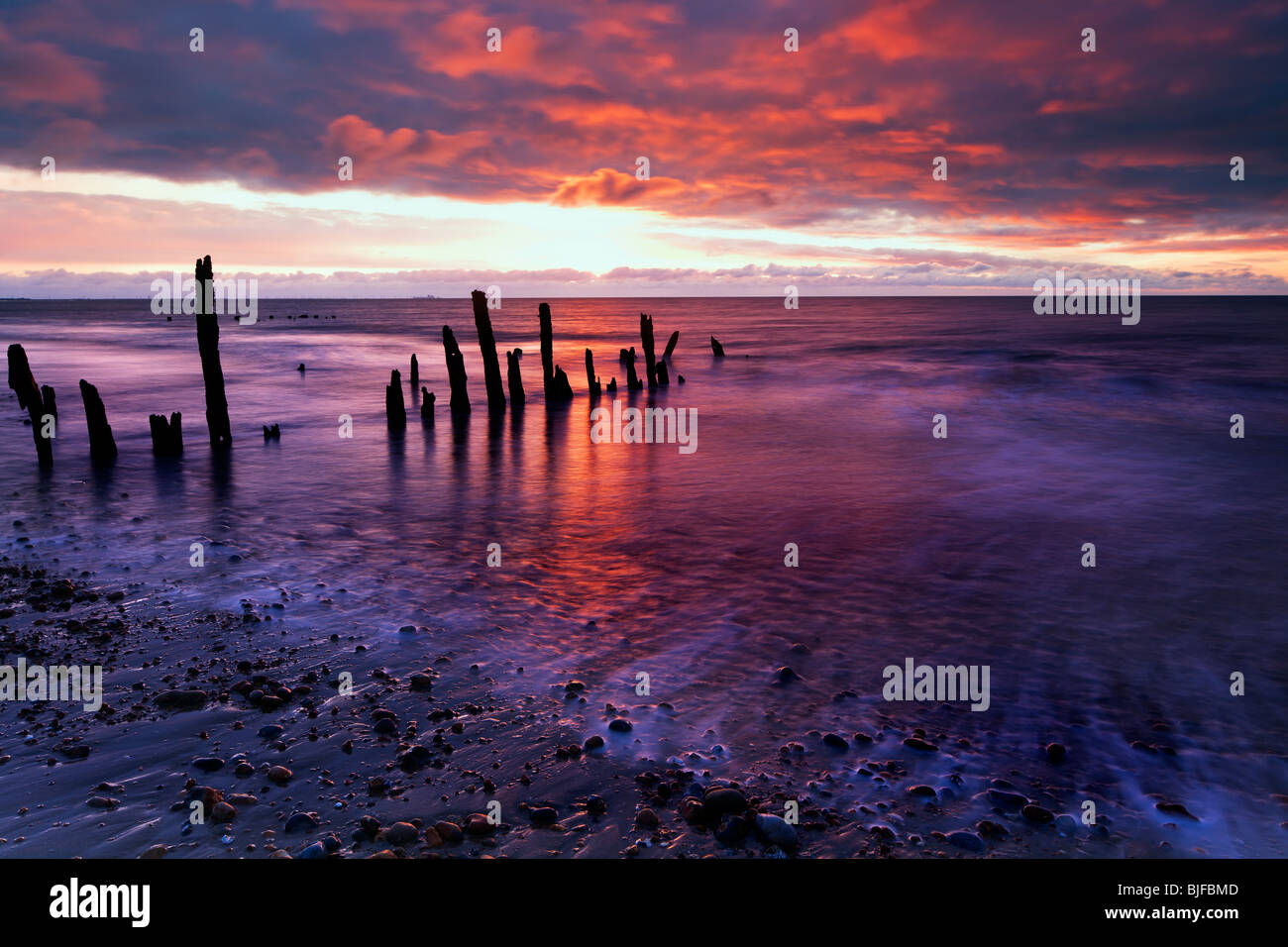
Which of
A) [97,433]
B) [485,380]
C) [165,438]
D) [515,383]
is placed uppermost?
[485,380]

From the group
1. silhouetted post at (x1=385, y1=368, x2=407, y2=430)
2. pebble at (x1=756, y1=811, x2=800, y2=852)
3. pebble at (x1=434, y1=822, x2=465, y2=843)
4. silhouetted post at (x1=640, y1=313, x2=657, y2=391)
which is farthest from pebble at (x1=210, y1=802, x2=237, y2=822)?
silhouetted post at (x1=640, y1=313, x2=657, y2=391)

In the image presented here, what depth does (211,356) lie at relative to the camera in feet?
58.6

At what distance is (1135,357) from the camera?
47.9 m

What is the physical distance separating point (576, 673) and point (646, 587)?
296cm

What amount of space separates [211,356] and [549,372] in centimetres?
1391

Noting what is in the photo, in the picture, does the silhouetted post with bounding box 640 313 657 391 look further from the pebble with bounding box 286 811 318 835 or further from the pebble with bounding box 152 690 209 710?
the pebble with bounding box 286 811 318 835

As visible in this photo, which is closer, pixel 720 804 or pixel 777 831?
pixel 777 831

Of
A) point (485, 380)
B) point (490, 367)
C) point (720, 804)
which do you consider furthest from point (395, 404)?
point (720, 804)

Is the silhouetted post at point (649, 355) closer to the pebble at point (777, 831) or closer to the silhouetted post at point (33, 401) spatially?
the silhouetted post at point (33, 401)

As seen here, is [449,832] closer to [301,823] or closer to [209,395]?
[301,823]

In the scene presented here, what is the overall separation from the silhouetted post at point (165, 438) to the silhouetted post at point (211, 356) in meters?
0.85

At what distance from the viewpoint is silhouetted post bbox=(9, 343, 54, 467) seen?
17.0 metres

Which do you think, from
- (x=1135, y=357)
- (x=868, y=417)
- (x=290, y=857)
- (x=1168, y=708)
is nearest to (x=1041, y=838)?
(x=1168, y=708)
